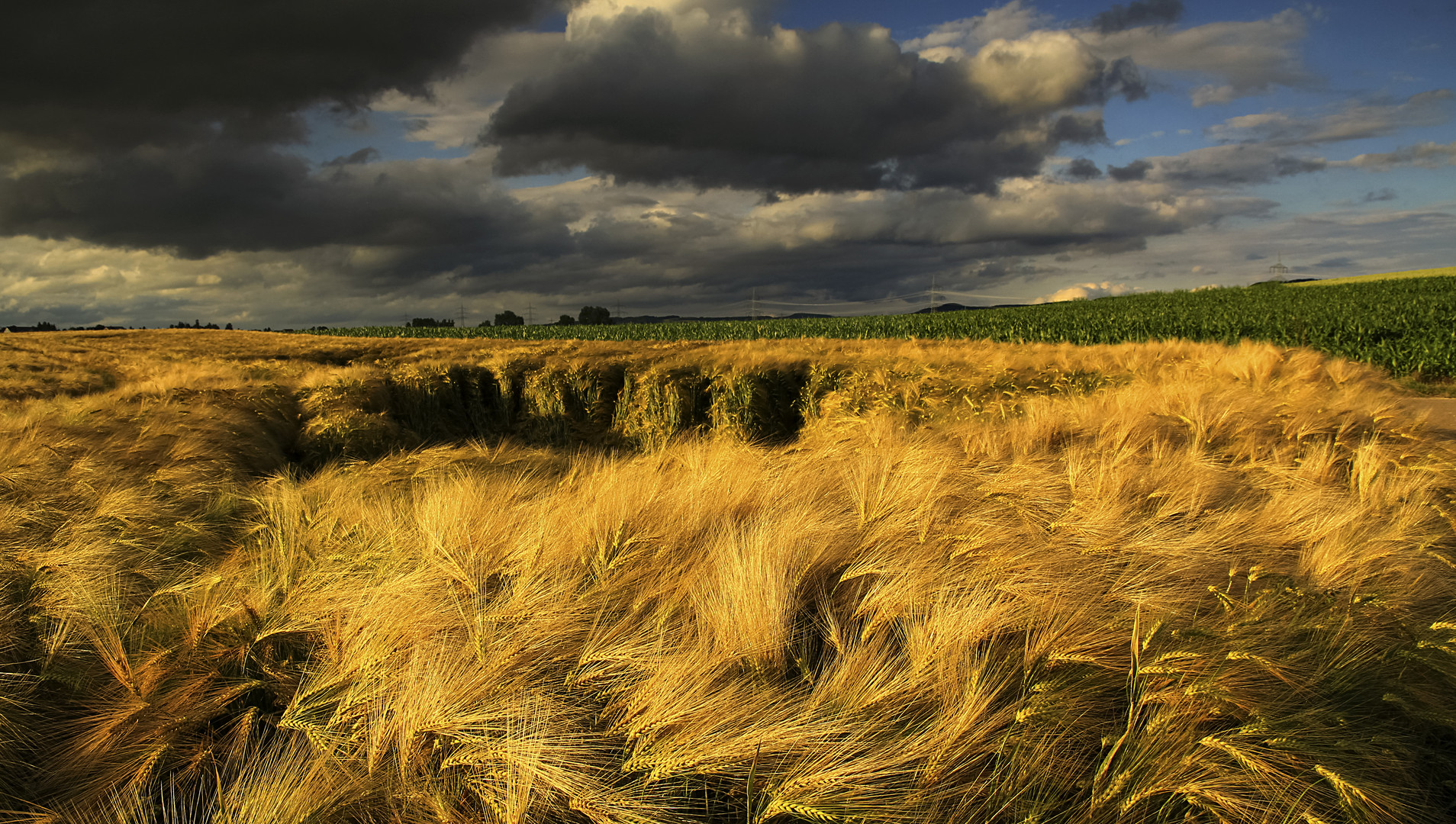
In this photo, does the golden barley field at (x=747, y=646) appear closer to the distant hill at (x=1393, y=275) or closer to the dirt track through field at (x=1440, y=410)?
the dirt track through field at (x=1440, y=410)

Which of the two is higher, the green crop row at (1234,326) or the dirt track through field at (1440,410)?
the green crop row at (1234,326)

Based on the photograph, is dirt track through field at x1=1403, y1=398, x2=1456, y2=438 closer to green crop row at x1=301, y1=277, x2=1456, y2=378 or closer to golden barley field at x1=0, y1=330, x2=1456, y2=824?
golden barley field at x1=0, y1=330, x2=1456, y2=824

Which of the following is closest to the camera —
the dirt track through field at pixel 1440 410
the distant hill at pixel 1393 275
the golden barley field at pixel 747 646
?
the golden barley field at pixel 747 646

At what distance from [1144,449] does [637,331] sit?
4165 cm

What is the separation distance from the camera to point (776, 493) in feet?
10.9

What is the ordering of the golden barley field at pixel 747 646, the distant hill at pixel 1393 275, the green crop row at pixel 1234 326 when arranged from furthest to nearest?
1. the distant hill at pixel 1393 275
2. the green crop row at pixel 1234 326
3. the golden barley field at pixel 747 646

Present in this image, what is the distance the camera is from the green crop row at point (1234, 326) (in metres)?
19.8

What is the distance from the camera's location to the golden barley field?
5.37ft

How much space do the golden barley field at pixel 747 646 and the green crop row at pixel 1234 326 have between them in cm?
2021

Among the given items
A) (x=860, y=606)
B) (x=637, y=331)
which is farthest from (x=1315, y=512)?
(x=637, y=331)

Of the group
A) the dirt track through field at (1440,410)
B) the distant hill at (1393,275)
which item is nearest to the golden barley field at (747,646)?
the dirt track through field at (1440,410)

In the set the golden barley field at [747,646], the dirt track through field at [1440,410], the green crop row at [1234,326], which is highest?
the green crop row at [1234,326]

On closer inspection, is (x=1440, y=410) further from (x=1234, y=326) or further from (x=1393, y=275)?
(x=1393, y=275)

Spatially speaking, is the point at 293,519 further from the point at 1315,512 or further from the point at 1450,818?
the point at 1315,512
